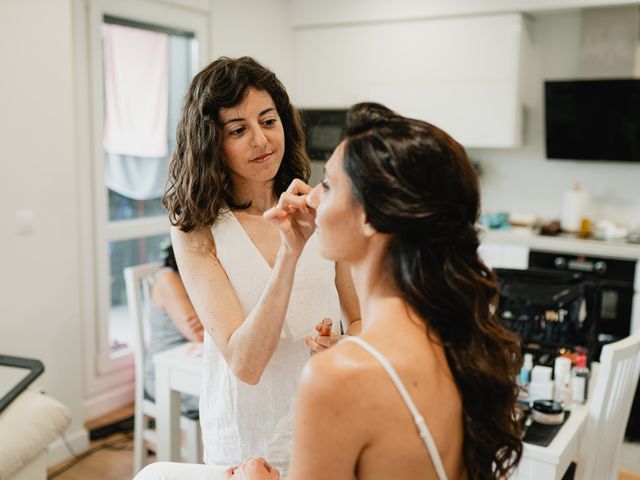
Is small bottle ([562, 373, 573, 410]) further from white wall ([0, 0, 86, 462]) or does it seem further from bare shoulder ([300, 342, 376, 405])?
white wall ([0, 0, 86, 462])

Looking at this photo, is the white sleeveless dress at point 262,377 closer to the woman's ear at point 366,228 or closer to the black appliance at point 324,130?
the woman's ear at point 366,228

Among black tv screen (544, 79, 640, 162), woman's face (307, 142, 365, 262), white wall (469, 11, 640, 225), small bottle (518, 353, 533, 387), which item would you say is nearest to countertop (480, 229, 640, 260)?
white wall (469, 11, 640, 225)

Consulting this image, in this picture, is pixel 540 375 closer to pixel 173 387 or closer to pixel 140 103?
pixel 173 387

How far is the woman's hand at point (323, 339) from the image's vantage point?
1350mm

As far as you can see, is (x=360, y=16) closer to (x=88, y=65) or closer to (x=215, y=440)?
(x=88, y=65)

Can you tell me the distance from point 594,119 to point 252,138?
310 cm

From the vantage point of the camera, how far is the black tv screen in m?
3.85

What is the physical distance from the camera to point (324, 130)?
4.73 meters

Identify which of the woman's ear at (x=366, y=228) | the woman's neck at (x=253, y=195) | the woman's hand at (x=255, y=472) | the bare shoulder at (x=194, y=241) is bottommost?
the woman's hand at (x=255, y=472)

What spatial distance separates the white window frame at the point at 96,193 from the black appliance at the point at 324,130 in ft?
4.28

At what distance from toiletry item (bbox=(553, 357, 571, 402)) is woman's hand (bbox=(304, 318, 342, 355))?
1078mm

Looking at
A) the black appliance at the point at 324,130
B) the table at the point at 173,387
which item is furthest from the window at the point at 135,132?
the table at the point at 173,387

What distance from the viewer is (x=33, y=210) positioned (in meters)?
3.00

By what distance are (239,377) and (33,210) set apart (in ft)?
6.59
